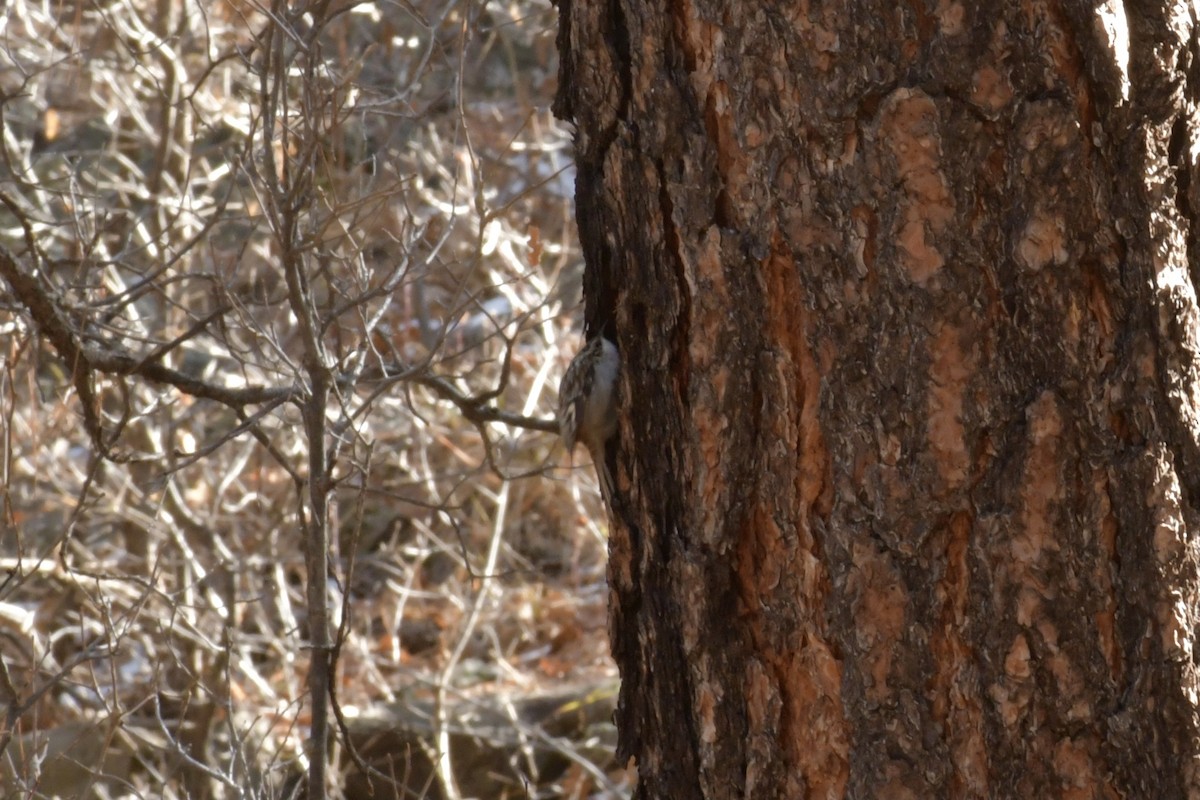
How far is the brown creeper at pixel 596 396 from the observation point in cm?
196

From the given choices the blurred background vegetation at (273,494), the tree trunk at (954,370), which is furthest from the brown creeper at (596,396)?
the blurred background vegetation at (273,494)

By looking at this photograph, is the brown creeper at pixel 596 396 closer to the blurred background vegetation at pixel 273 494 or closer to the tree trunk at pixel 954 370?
A: the tree trunk at pixel 954 370

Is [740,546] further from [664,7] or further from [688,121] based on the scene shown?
[664,7]

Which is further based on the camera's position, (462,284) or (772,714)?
(462,284)

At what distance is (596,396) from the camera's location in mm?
2080

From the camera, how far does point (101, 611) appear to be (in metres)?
3.05

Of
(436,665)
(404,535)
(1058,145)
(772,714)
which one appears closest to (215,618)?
(436,665)

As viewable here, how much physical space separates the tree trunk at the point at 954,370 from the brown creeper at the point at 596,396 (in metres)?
0.23

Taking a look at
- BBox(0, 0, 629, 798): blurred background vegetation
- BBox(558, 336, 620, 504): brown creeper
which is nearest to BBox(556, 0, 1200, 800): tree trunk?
BBox(558, 336, 620, 504): brown creeper

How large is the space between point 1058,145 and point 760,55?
381 mm

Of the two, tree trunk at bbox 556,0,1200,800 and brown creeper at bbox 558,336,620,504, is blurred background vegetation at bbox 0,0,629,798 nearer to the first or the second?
brown creeper at bbox 558,336,620,504

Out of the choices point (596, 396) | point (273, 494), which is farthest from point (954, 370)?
point (273, 494)

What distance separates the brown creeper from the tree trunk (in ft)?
0.74

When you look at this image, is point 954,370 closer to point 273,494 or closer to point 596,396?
point 596,396
